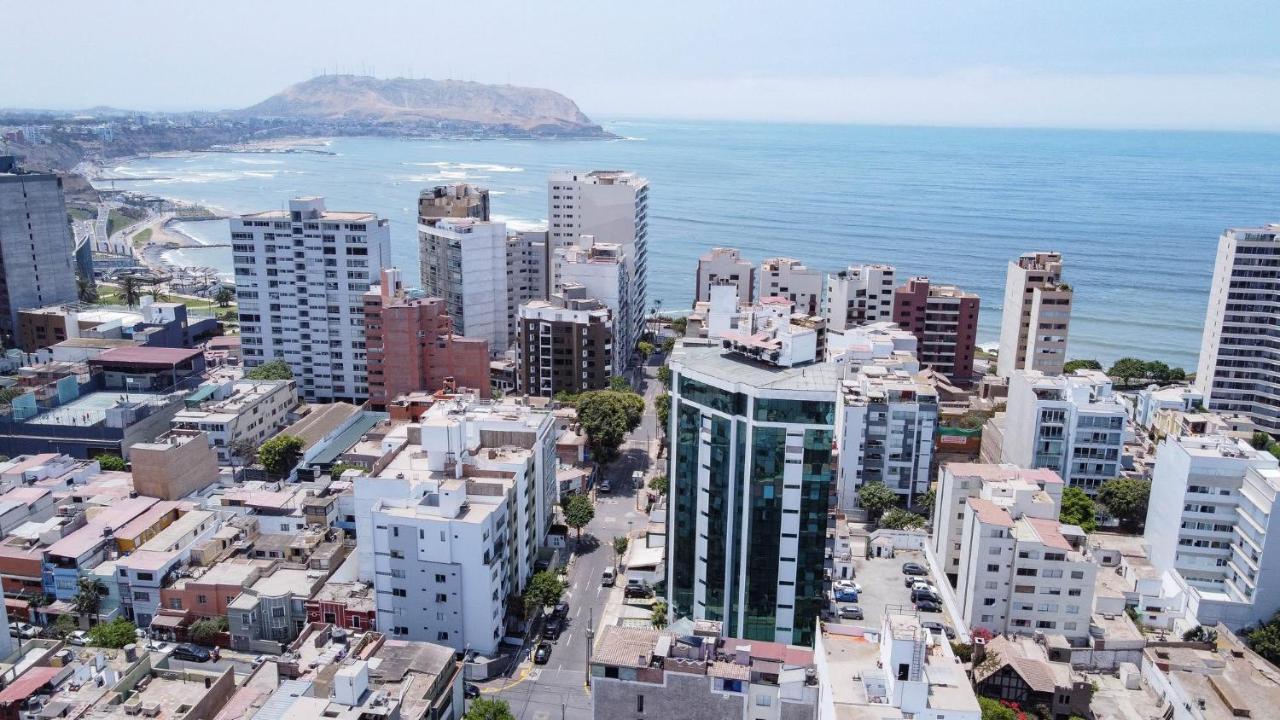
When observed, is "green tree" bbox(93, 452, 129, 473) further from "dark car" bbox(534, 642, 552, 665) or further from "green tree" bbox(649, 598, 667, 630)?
"green tree" bbox(649, 598, 667, 630)

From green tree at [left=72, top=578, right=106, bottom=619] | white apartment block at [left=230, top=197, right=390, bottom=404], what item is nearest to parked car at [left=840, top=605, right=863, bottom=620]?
green tree at [left=72, top=578, right=106, bottom=619]

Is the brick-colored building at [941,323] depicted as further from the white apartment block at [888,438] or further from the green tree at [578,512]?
the green tree at [578,512]

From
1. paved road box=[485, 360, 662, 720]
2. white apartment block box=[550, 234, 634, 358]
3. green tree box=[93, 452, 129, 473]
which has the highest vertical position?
white apartment block box=[550, 234, 634, 358]

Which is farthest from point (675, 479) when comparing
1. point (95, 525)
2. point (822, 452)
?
point (95, 525)

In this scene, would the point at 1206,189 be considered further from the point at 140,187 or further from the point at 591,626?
the point at 140,187

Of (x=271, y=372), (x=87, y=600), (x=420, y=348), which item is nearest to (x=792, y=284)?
(x=420, y=348)

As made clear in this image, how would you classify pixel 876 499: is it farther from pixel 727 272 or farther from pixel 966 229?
pixel 966 229
